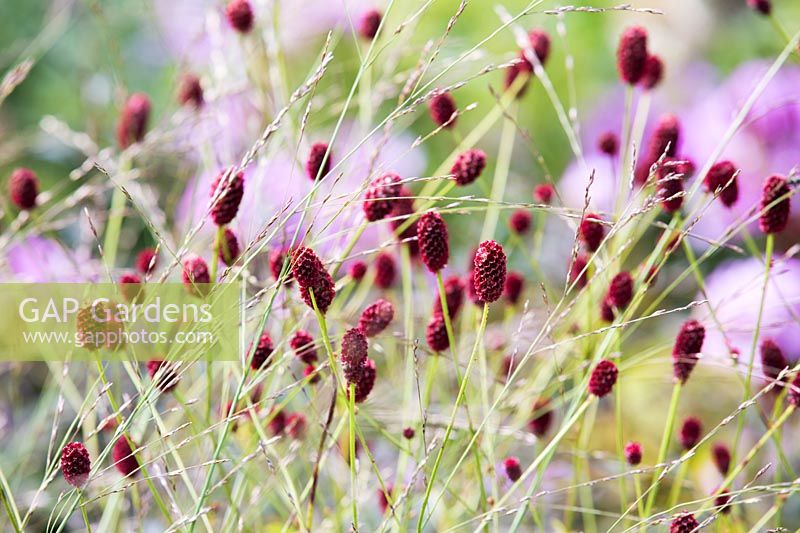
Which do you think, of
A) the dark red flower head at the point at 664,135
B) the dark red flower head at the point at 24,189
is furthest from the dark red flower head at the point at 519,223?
the dark red flower head at the point at 24,189

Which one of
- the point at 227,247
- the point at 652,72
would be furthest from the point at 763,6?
the point at 227,247

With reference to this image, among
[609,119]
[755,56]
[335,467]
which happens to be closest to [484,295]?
[335,467]

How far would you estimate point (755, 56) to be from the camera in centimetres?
204

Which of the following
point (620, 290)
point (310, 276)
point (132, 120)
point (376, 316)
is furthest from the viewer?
point (132, 120)

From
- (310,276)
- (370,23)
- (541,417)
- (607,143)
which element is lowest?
(541,417)

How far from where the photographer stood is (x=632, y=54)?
0.90 m

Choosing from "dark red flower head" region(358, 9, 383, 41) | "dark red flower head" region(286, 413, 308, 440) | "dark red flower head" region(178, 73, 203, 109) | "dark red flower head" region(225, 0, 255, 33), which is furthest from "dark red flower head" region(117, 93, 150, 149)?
"dark red flower head" region(286, 413, 308, 440)

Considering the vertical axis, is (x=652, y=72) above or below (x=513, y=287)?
above

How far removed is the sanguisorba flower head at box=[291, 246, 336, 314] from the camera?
58 cm

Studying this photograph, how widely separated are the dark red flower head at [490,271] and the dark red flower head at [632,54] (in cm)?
40

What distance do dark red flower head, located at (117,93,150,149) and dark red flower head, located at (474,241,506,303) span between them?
0.60m

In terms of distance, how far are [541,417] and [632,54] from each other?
1.22ft

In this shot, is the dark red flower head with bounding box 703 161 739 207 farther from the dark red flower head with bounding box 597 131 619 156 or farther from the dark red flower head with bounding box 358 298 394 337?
the dark red flower head with bounding box 358 298 394 337

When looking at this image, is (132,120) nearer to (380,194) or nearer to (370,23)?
(370,23)
